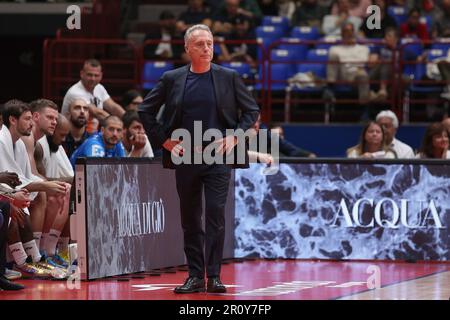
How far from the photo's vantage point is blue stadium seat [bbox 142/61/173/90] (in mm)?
18312

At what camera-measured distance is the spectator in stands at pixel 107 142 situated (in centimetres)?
1177

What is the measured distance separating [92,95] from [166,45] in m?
4.83

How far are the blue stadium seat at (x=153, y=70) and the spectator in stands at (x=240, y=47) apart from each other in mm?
872

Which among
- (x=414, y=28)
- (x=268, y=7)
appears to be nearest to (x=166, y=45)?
(x=268, y=7)

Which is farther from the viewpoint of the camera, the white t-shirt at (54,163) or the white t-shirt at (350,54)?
the white t-shirt at (350,54)

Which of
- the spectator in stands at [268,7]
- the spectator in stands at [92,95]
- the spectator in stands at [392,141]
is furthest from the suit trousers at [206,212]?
the spectator in stands at [268,7]

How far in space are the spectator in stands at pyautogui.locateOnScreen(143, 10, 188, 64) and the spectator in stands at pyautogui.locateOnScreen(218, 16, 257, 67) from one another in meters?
0.66

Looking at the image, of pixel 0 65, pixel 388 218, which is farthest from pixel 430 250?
pixel 0 65

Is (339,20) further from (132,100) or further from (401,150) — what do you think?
(132,100)

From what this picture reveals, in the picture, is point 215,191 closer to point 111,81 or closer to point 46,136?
point 46,136

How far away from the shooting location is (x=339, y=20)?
62.9 ft

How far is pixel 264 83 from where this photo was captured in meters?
17.7

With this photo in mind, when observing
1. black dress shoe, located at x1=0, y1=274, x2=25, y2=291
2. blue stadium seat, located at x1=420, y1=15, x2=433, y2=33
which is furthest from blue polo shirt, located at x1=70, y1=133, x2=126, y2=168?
blue stadium seat, located at x1=420, y1=15, x2=433, y2=33

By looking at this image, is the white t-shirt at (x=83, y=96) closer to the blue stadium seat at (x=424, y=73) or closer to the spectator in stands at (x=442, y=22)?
the blue stadium seat at (x=424, y=73)
